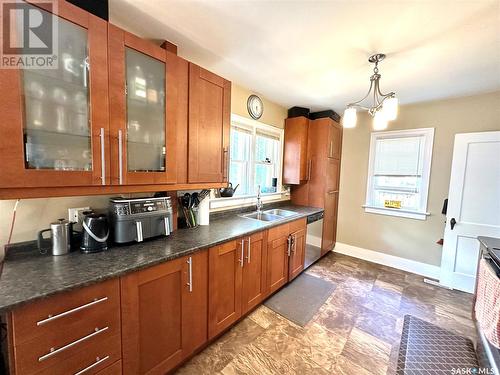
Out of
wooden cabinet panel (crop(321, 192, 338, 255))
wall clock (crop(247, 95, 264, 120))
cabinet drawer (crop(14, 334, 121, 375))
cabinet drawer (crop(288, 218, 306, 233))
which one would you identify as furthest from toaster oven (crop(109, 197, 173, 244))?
wooden cabinet panel (crop(321, 192, 338, 255))

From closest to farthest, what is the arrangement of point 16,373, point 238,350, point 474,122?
point 16,373 → point 238,350 → point 474,122

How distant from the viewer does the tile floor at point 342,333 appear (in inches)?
61.8

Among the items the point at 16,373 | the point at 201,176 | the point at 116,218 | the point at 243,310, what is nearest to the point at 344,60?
the point at 201,176

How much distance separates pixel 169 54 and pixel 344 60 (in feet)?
4.99

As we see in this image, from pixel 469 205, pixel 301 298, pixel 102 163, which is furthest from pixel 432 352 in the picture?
pixel 102 163

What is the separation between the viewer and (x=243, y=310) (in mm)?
1956

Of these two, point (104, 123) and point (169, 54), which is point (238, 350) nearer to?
point (104, 123)

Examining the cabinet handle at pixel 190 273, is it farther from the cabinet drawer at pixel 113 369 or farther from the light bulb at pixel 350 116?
the light bulb at pixel 350 116

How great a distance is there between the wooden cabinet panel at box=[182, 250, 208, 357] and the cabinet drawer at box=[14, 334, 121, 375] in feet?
1.44

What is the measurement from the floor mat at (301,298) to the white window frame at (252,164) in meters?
1.21

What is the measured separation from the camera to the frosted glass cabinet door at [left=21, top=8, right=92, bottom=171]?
1035 mm

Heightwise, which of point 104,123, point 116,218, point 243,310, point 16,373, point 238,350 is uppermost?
point 104,123

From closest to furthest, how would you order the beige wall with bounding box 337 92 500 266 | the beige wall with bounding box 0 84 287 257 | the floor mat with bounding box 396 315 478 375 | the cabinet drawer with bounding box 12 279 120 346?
1. the cabinet drawer with bounding box 12 279 120 346
2. the beige wall with bounding box 0 84 287 257
3. the floor mat with bounding box 396 315 478 375
4. the beige wall with bounding box 337 92 500 266

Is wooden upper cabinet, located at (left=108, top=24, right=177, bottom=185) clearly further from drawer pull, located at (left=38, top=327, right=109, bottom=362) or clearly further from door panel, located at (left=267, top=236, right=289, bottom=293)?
door panel, located at (left=267, top=236, right=289, bottom=293)
